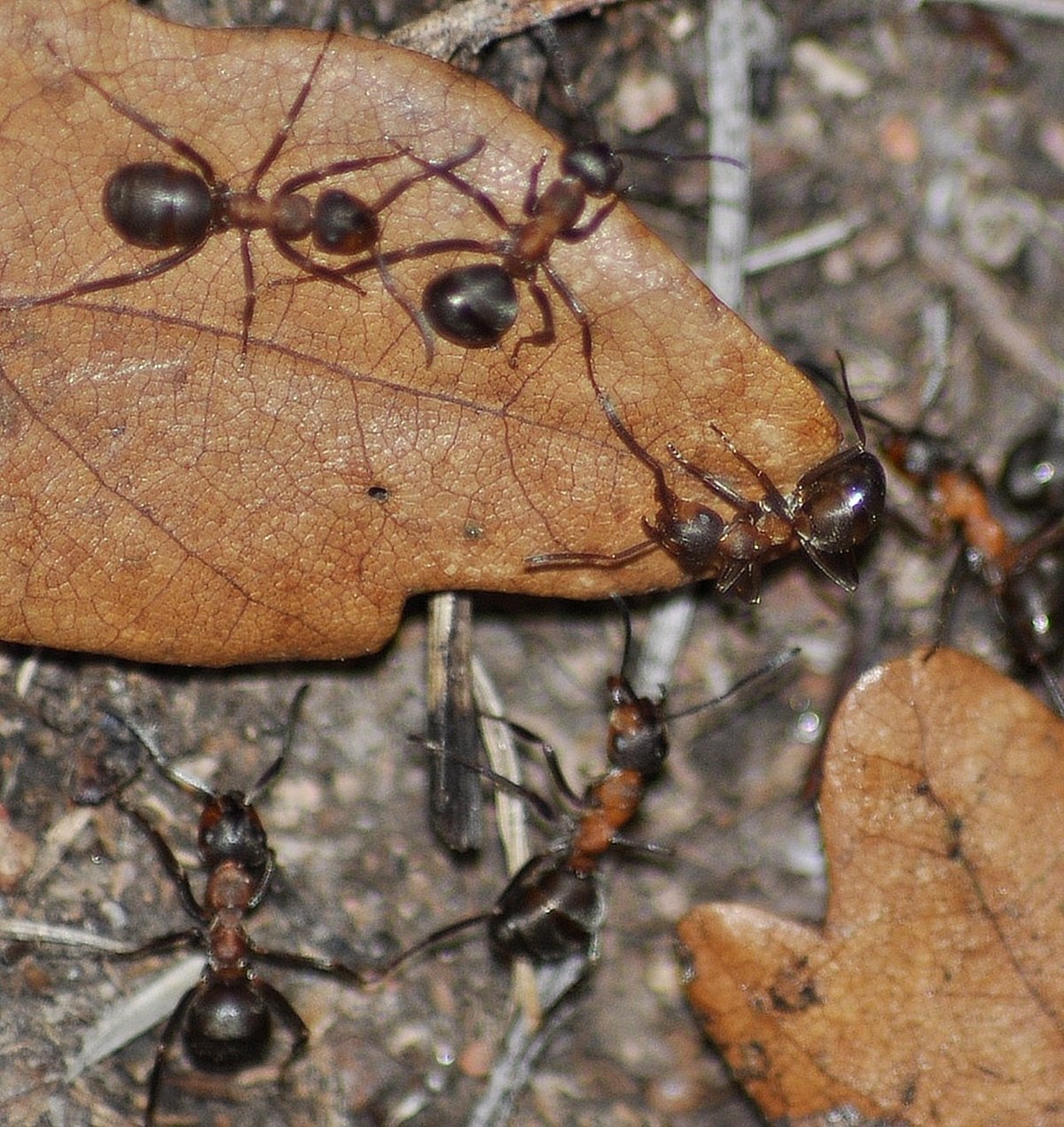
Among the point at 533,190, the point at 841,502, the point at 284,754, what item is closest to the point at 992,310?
the point at 841,502

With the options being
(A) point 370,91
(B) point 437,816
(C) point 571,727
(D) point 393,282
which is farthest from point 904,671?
(A) point 370,91

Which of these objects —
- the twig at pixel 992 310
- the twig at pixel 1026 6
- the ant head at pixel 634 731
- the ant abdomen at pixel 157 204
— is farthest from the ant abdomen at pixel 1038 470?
the ant abdomen at pixel 157 204

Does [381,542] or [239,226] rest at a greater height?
[239,226]

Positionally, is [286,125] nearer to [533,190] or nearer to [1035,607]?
[533,190]

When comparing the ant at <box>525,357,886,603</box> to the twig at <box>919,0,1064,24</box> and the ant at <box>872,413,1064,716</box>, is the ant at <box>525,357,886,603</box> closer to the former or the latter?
the ant at <box>872,413,1064,716</box>

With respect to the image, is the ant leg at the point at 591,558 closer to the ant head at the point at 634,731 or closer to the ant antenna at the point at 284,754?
the ant head at the point at 634,731

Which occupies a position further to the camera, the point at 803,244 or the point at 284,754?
the point at 803,244

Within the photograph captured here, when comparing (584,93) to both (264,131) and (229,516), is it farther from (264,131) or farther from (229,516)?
(229,516)
